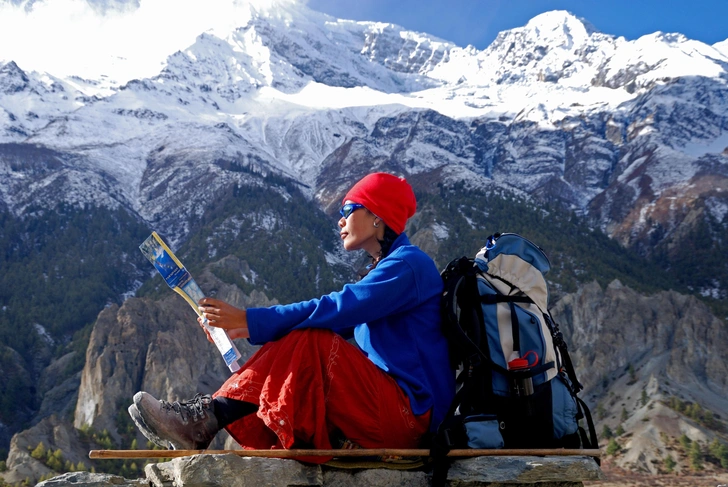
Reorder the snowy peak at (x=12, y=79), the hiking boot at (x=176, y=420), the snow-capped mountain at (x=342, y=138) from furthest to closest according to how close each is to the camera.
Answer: the snowy peak at (x=12, y=79) < the snow-capped mountain at (x=342, y=138) < the hiking boot at (x=176, y=420)

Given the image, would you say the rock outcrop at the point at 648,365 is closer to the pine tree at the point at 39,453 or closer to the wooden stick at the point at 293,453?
the pine tree at the point at 39,453

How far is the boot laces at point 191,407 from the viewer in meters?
4.54

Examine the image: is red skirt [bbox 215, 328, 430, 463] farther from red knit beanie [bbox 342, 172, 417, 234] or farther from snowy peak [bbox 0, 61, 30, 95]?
snowy peak [bbox 0, 61, 30, 95]

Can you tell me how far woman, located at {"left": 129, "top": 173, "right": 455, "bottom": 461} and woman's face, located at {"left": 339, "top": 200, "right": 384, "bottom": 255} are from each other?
0.41m

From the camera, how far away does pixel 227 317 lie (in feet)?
15.4

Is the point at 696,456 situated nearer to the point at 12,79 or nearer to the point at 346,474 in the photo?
the point at 346,474

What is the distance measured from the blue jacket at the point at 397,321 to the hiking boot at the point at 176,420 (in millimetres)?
527

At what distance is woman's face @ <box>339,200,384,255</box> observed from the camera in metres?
5.28

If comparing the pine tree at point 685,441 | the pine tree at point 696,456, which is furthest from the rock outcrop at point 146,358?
the pine tree at point 696,456

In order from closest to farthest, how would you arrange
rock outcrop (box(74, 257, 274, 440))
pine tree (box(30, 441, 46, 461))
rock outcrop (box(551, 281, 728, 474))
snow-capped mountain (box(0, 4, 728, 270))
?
1. pine tree (box(30, 441, 46, 461))
2. rock outcrop (box(551, 281, 728, 474))
3. rock outcrop (box(74, 257, 274, 440))
4. snow-capped mountain (box(0, 4, 728, 270))

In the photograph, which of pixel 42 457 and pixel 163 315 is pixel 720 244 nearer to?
pixel 163 315

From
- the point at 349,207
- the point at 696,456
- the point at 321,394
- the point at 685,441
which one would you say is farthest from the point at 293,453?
the point at 685,441

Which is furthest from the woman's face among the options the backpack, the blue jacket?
the backpack

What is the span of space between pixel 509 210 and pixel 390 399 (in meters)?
98.7
